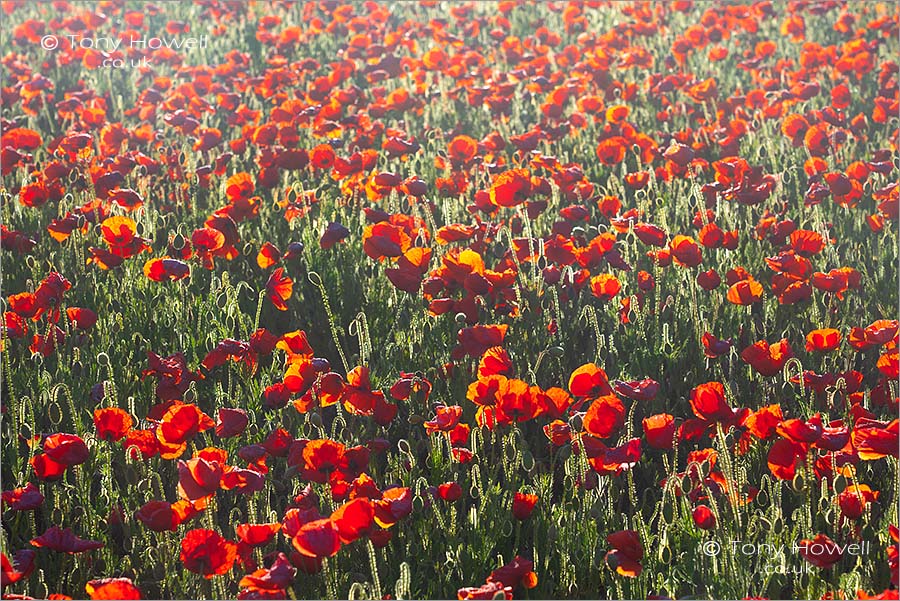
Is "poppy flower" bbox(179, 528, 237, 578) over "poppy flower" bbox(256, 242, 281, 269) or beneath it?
beneath

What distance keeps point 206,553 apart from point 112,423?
460 mm

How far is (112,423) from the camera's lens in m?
2.09

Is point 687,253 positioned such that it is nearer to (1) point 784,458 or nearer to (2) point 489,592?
(1) point 784,458

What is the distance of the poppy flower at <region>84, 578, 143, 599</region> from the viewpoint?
1.74m

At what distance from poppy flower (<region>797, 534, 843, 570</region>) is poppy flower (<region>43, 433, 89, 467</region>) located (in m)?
1.34

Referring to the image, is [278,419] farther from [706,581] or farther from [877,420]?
[877,420]

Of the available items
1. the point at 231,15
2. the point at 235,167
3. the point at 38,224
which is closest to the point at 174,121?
the point at 235,167

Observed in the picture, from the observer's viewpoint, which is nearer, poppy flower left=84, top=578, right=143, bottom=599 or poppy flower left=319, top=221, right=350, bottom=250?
poppy flower left=84, top=578, right=143, bottom=599

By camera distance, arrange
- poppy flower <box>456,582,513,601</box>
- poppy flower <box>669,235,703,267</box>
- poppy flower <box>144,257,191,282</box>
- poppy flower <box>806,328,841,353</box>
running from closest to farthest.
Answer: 1. poppy flower <box>456,582,513,601</box>
2. poppy flower <box>806,328,841,353</box>
3. poppy flower <box>144,257,191,282</box>
4. poppy flower <box>669,235,703,267</box>

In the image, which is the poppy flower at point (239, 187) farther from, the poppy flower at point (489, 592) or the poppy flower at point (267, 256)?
the poppy flower at point (489, 592)

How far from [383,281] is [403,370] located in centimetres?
40

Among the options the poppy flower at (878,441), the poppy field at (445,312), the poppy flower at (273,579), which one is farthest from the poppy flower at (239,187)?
the poppy flower at (878,441)

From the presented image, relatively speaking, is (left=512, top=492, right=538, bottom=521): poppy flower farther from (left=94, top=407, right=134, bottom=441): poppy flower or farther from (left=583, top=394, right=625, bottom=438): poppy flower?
(left=94, top=407, right=134, bottom=441): poppy flower

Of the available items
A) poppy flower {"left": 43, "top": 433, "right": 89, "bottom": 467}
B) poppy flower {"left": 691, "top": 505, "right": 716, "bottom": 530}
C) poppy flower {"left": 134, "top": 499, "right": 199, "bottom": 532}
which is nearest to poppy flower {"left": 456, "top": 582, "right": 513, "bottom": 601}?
poppy flower {"left": 691, "top": 505, "right": 716, "bottom": 530}
